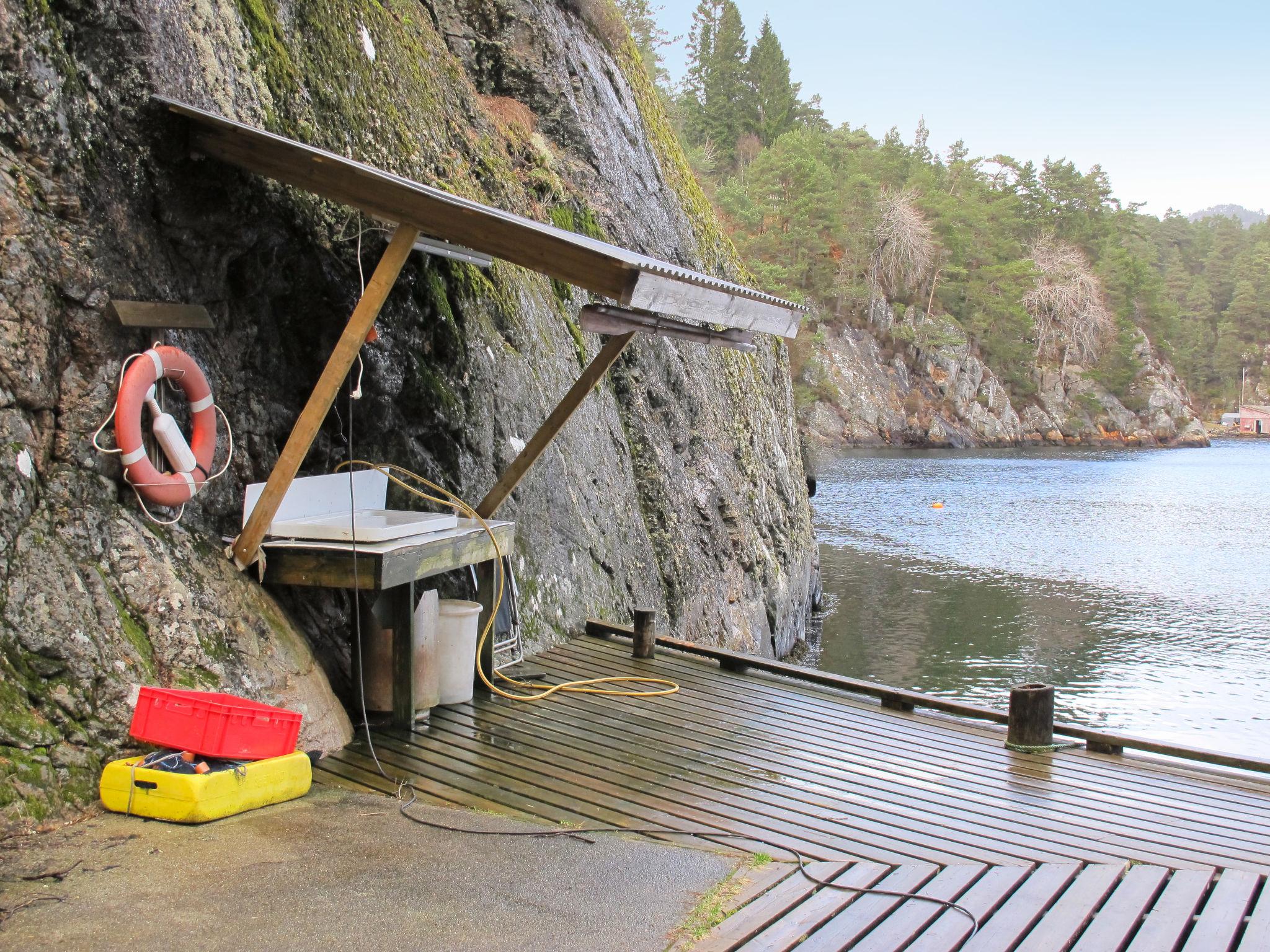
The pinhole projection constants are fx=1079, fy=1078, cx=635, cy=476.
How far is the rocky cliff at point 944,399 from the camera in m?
64.1

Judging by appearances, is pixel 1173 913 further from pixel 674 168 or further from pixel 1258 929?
A: pixel 674 168

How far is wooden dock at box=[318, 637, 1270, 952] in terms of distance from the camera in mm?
4109

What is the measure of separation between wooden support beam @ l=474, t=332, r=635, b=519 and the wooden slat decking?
381 centimetres

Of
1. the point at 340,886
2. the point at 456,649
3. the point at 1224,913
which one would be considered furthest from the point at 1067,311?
the point at 340,886

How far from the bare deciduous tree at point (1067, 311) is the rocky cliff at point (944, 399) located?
1552 mm

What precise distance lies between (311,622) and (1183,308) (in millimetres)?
108226

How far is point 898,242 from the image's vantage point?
69.3 meters

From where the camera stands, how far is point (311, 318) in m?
6.89

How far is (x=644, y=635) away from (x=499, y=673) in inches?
54.5

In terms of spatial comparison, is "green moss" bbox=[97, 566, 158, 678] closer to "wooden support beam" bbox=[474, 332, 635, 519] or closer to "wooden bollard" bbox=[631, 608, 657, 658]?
"wooden support beam" bbox=[474, 332, 635, 519]

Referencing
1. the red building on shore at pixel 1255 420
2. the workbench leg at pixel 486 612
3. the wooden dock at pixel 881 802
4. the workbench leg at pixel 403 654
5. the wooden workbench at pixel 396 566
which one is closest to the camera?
the wooden dock at pixel 881 802

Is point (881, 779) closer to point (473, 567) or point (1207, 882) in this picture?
point (1207, 882)

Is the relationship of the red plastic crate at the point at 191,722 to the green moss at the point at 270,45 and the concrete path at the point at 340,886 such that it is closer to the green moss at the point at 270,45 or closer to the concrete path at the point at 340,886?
the concrete path at the point at 340,886

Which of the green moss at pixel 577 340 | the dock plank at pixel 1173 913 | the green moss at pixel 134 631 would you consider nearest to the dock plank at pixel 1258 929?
the dock plank at pixel 1173 913
